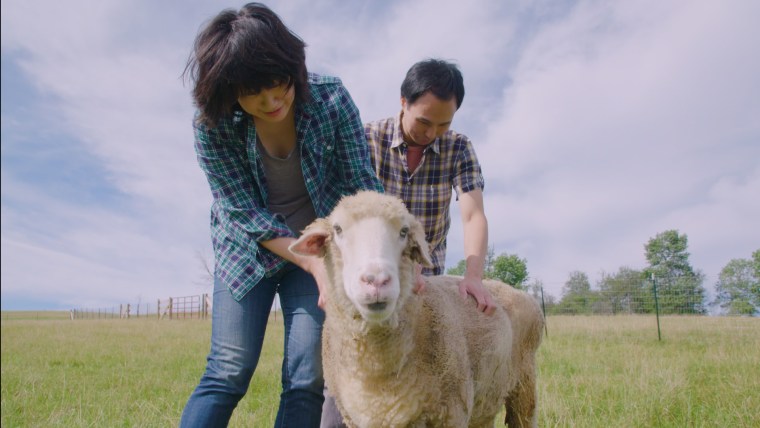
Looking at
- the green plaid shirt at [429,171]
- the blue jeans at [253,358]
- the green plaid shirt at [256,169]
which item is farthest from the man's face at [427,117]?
the blue jeans at [253,358]

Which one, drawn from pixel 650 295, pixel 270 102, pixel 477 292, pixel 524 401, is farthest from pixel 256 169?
pixel 650 295

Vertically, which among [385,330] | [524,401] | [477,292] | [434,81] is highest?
[434,81]

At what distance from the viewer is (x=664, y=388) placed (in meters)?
5.03

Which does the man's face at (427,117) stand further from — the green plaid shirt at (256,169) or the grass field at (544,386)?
the grass field at (544,386)

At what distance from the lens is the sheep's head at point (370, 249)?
2111 mm

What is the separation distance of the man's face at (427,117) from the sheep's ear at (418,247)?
941 millimetres

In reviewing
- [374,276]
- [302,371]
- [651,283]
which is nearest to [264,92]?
[374,276]

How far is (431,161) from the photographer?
3.56 m

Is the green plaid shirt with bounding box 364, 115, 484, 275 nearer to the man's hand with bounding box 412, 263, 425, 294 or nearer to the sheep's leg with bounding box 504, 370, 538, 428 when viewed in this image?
the man's hand with bounding box 412, 263, 425, 294

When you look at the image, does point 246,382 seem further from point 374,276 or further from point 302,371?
point 374,276

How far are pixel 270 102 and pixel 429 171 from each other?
153 cm

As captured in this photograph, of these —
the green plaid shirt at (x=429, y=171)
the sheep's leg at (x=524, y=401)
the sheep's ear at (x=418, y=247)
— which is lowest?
the sheep's leg at (x=524, y=401)

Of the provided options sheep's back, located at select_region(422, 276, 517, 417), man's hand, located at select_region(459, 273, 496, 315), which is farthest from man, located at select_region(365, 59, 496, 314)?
sheep's back, located at select_region(422, 276, 517, 417)

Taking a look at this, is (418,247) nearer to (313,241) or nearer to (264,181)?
(313,241)
